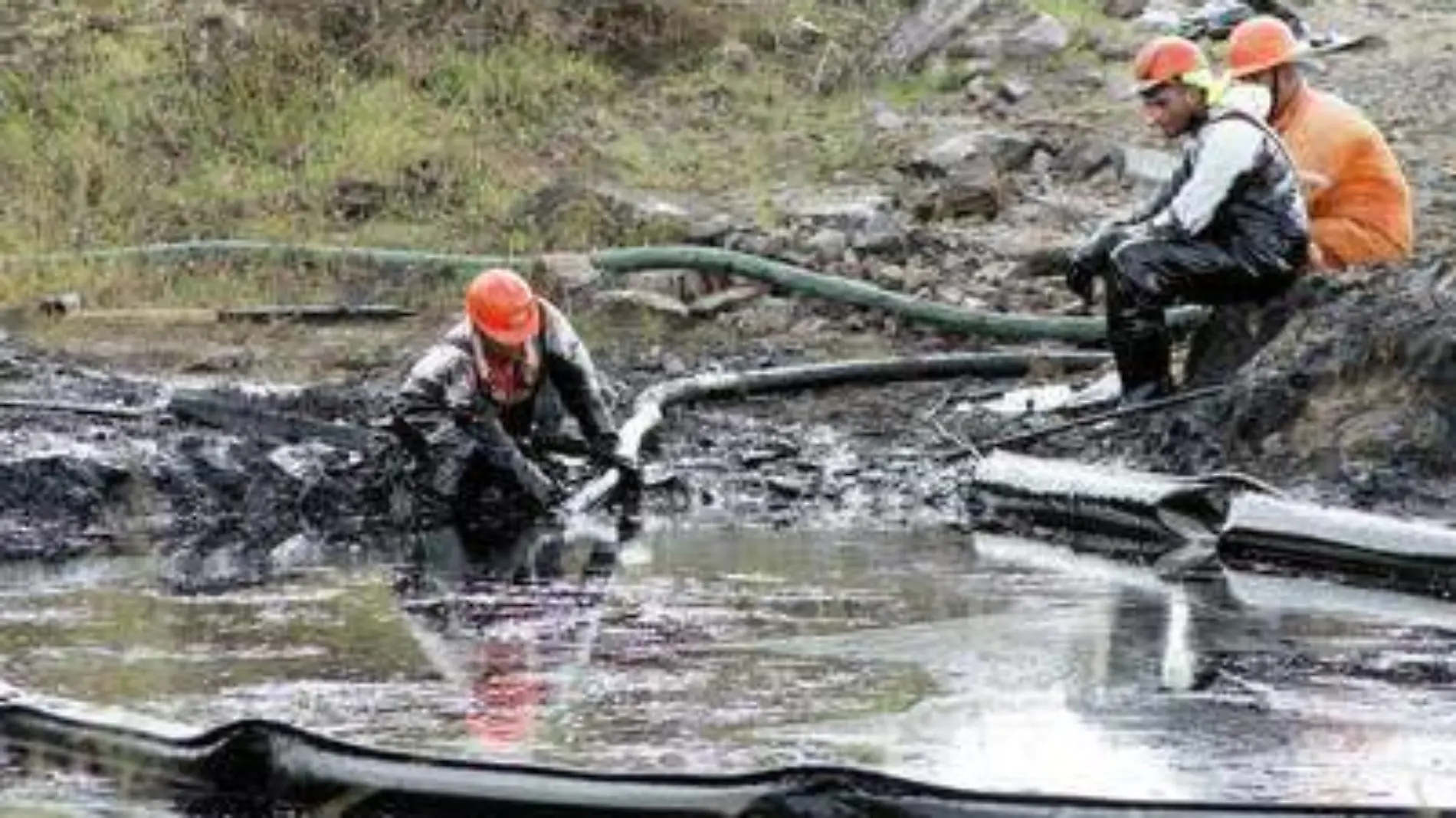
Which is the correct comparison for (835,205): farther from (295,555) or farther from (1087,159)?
(295,555)

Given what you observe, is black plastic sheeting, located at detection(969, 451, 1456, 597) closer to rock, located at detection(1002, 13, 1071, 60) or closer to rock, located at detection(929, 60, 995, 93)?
rock, located at detection(929, 60, 995, 93)

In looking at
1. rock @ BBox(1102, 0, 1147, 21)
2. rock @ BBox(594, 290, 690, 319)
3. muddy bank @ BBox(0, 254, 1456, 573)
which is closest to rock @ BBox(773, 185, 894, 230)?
rock @ BBox(594, 290, 690, 319)

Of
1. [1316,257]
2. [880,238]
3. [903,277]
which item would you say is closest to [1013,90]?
[880,238]

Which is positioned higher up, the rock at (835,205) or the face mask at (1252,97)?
the face mask at (1252,97)

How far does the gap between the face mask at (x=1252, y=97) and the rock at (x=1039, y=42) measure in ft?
18.6

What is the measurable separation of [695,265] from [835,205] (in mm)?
1508

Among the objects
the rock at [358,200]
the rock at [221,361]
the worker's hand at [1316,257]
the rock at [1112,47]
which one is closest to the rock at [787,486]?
the worker's hand at [1316,257]

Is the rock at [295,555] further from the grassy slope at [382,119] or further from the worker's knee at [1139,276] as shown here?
the grassy slope at [382,119]

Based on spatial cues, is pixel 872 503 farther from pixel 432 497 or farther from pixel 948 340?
pixel 948 340

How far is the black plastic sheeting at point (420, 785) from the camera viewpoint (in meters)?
5.20

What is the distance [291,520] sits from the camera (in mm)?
10109

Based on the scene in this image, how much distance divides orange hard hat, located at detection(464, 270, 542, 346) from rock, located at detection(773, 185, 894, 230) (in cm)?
510

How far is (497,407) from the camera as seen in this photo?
10.0 m

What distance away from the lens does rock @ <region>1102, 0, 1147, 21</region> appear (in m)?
17.7
